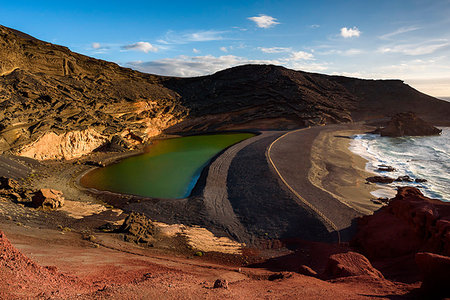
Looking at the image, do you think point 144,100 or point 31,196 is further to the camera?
point 144,100

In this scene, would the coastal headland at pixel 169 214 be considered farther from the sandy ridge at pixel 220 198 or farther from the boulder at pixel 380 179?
the boulder at pixel 380 179

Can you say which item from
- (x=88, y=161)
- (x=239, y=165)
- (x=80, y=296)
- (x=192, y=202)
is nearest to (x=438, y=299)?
(x=80, y=296)

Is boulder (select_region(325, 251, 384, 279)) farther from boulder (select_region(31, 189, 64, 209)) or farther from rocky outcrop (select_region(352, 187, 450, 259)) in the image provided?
boulder (select_region(31, 189, 64, 209))

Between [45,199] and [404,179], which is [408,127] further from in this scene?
[45,199]

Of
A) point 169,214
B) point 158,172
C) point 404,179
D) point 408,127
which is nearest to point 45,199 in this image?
point 169,214

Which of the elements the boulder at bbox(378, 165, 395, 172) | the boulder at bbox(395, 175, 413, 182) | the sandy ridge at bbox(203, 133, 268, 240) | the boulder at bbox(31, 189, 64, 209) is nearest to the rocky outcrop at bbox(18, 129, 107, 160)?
the boulder at bbox(31, 189, 64, 209)

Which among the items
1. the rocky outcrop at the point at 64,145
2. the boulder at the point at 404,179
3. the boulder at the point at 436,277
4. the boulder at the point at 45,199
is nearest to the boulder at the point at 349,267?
the boulder at the point at 436,277
